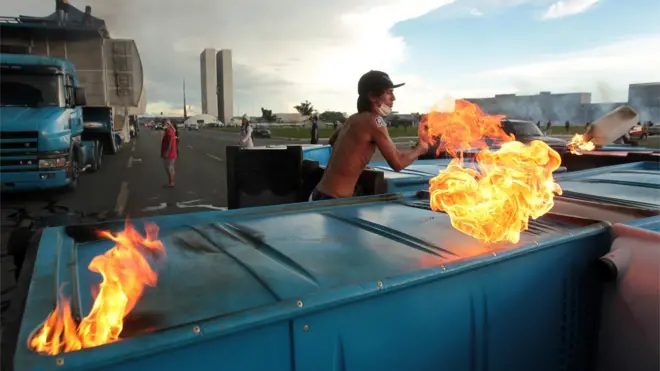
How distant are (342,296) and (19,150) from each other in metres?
9.88

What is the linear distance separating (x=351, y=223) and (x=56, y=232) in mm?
1578

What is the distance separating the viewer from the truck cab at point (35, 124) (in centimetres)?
903

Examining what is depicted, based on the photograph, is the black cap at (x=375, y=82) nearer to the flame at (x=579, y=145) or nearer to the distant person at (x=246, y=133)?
the flame at (x=579, y=145)

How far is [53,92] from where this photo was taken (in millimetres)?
9711

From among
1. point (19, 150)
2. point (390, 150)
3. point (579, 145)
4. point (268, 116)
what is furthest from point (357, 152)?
point (268, 116)

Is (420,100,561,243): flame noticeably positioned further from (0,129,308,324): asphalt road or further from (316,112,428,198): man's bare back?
(0,129,308,324): asphalt road

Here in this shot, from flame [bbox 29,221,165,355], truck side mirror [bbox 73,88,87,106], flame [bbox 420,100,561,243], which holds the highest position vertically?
truck side mirror [bbox 73,88,87,106]

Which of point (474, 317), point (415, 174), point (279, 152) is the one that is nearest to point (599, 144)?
point (415, 174)

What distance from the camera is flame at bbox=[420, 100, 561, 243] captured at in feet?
7.77

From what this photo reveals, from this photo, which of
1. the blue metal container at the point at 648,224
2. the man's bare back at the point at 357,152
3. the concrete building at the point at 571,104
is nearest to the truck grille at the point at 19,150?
the man's bare back at the point at 357,152

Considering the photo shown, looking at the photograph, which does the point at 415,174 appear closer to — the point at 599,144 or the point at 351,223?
the point at 351,223

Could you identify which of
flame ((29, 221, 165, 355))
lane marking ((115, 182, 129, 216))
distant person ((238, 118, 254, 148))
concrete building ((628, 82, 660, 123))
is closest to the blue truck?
lane marking ((115, 182, 129, 216))

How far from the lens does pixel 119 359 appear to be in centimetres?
116

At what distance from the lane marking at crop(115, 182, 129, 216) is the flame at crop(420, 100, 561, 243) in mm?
6400
